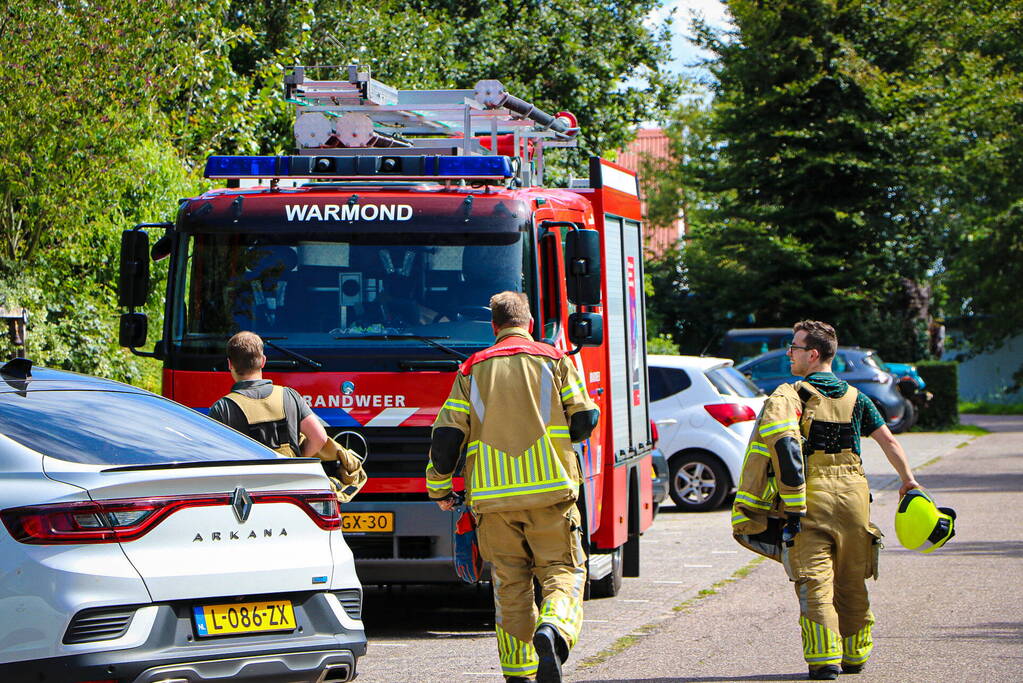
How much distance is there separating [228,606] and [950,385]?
28.0 meters

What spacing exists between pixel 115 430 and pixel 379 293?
10.7ft

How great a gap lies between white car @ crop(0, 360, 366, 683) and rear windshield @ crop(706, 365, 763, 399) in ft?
35.7

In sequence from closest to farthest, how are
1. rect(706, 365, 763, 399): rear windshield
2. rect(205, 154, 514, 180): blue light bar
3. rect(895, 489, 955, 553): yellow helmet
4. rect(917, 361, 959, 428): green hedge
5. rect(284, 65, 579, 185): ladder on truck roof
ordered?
rect(895, 489, 955, 553): yellow helmet, rect(205, 154, 514, 180): blue light bar, rect(284, 65, 579, 185): ladder on truck roof, rect(706, 365, 763, 399): rear windshield, rect(917, 361, 959, 428): green hedge

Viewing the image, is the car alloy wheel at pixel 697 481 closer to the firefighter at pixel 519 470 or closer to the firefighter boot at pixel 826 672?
the firefighter boot at pixel 826 672

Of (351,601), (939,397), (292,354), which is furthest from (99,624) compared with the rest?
(939,397)

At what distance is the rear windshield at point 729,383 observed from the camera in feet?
54.4

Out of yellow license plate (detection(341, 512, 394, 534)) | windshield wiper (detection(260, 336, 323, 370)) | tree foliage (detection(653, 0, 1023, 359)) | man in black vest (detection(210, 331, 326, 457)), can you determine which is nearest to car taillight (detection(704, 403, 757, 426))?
yellow license plate (detection(341, 512, 394, 534))

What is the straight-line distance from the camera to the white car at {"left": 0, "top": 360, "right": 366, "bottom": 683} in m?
5.14

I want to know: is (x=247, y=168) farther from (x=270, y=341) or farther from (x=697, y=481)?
(x=697, y=481)

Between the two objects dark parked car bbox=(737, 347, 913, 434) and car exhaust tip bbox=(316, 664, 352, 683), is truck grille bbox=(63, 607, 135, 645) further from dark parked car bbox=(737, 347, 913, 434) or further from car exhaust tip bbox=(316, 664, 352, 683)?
dark parked car bbox=(737, 347, 913, 434)

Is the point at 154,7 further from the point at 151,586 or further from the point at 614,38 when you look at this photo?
the point at 614,38

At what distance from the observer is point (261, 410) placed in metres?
7.88

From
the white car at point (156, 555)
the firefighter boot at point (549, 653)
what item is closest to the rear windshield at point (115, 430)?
the white car at point (156, 555)

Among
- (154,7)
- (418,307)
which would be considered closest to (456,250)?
(418,307)
